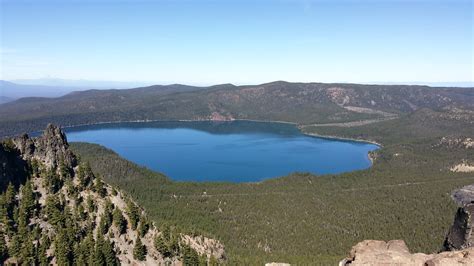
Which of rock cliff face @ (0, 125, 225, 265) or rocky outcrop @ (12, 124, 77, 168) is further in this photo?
rocky outcrop @ (12, 124, 77, 168)

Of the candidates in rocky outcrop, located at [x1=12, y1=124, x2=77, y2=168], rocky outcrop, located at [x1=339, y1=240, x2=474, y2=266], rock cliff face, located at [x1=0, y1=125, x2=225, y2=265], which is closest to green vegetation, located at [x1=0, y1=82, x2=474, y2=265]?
rock cliff face, located at [x1=0, y1=125, x2=225, y2=265]

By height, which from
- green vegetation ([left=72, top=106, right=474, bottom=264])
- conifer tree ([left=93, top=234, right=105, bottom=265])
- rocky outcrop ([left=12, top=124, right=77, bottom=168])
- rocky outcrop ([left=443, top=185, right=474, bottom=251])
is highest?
rocky outcrop ([left=12, top=124, right=77, bottom=168])

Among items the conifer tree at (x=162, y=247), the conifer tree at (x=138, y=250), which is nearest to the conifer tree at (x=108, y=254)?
the conifer tree at (x=138, y=250)

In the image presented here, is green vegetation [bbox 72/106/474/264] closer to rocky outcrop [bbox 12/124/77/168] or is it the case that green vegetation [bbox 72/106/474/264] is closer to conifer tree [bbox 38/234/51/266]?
rocky outcrop [bbox 12/124/77/168]

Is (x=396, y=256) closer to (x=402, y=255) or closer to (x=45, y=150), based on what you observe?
(x=402, y=255)

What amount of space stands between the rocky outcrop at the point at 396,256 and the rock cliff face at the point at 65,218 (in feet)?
159

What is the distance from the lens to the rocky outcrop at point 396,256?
4153cm

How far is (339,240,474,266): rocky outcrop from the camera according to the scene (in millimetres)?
41531

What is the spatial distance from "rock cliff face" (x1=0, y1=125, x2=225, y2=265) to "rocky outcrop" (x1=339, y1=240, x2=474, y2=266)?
159 feet

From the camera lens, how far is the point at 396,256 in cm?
4516

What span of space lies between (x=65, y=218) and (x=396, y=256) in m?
62.7

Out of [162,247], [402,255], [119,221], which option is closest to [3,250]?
[119,221]

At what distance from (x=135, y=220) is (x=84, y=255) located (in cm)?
1372

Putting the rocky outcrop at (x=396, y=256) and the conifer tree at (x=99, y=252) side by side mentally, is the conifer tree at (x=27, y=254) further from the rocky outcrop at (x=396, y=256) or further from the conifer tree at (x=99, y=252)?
the rocky outcrop at (x=396, y=256)
